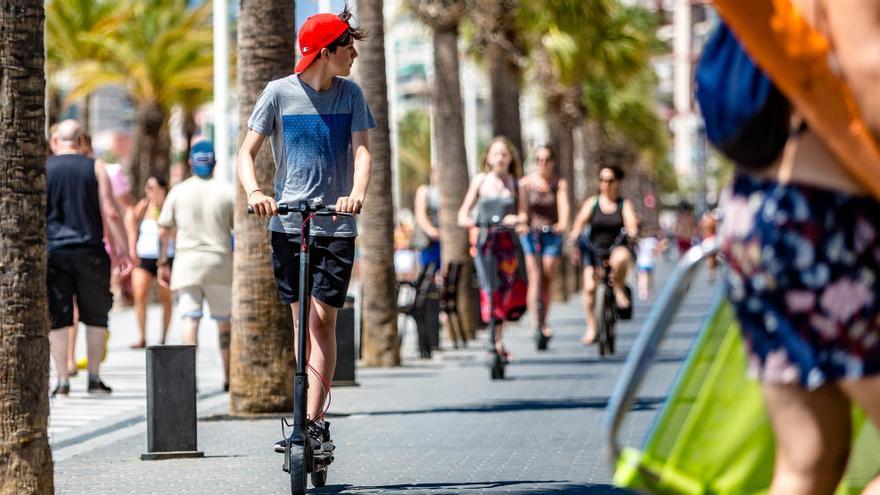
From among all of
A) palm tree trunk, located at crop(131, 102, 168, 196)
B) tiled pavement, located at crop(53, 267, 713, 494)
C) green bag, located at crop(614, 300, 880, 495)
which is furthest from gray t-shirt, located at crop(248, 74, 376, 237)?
palm tree trunk, located at crop(131, 102, 168, 196)

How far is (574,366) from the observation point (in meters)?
16.4

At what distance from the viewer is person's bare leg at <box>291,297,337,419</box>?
26.2ft

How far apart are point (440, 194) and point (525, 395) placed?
28.5 feet

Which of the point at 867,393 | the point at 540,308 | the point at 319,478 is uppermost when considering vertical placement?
the point at 867,393

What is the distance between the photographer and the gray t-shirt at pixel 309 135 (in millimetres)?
8156

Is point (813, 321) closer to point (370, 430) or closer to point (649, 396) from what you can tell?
point (370, 430)

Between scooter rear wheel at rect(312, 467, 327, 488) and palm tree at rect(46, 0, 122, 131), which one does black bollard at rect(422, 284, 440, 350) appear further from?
palm tree at rect(46, 0, 122, 131)

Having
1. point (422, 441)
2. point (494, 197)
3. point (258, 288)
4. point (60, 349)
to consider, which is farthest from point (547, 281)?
point (422, 441)

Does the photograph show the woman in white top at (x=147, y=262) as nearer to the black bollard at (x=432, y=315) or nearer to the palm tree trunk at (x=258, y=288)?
the black bollard at (x=432, y=315)

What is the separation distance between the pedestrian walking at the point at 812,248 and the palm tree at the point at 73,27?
138ft

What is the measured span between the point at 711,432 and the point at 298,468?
4007mm

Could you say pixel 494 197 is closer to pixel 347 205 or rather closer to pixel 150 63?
pixel 347 205

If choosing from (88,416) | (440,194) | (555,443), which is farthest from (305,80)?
(440,194)

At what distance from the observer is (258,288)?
1137cm
